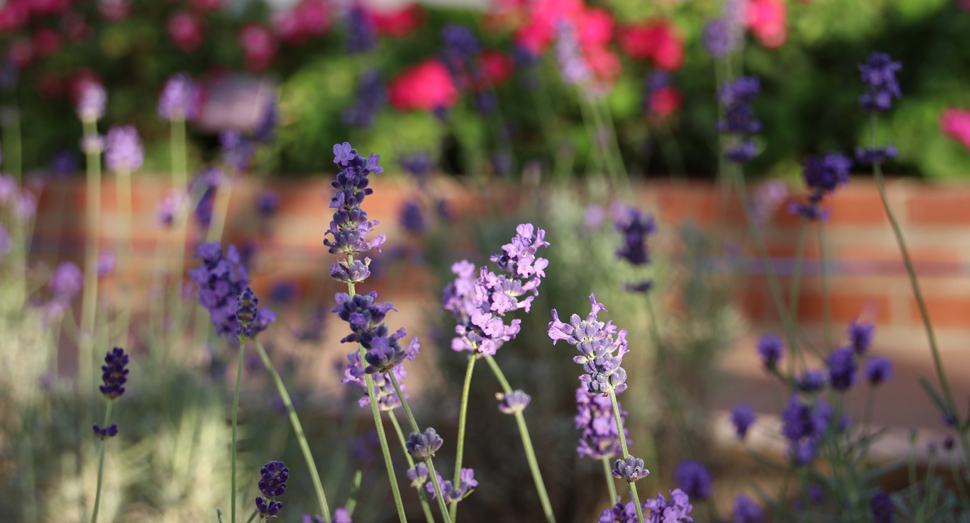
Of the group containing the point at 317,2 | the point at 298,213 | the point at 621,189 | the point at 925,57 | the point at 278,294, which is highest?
the point at 317,2

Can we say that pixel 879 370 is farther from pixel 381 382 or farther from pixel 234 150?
pixel 234 150

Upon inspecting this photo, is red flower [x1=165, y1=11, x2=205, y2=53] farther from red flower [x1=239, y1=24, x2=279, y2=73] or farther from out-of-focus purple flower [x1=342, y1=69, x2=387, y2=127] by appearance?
out-of-focus purple flower [x1=342, y1=69, x2=387, y2=127]

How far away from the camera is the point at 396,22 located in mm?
5172

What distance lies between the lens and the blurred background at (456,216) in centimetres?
186

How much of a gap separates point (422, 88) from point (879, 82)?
3470mm

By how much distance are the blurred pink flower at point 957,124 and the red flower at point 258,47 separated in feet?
14.7

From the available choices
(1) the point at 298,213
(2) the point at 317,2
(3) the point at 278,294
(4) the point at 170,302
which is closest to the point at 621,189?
(3) the point at 278,294

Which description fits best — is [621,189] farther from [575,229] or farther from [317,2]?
[317,2]

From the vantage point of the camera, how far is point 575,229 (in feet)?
7.03

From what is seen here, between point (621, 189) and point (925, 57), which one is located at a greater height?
point (925, 57)

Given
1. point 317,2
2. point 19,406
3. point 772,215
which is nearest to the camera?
point 19,406

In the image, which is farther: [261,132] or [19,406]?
[261,132]

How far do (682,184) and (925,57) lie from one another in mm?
1679

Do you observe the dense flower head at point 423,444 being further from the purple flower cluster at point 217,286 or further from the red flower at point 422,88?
the red flower at point 422,88
